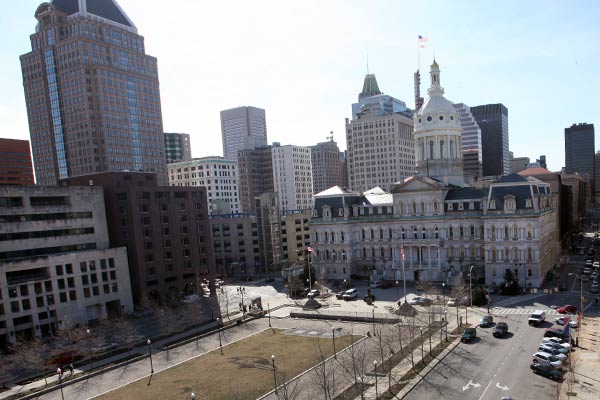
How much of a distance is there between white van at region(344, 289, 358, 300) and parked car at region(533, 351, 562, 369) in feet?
138

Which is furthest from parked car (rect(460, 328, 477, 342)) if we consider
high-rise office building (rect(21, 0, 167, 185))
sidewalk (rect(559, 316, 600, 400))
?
high-rise office building (rect(21, 0, 167, 185))

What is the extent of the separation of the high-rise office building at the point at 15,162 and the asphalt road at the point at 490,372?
16647cm

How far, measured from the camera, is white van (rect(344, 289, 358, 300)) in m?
87.8

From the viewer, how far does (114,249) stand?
8756cm

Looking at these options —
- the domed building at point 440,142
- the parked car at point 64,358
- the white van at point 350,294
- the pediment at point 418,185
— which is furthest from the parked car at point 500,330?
the parked car at point 64,358

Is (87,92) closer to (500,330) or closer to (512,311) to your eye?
(512,311)

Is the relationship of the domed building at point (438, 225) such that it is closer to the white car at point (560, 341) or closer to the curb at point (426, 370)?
the curb at point (426, 370)

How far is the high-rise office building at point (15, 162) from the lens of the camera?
16275 centimetres

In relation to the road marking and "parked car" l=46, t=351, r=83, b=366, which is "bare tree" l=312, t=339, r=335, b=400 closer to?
the road marking

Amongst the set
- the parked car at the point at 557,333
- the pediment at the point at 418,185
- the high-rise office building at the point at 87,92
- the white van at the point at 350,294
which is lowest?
the white van at the point at 350,294

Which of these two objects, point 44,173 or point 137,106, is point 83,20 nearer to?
point 137,106

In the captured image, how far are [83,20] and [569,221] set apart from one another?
18053 centimetres

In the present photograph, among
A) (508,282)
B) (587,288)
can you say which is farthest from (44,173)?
(587,288)

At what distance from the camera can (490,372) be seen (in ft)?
157
